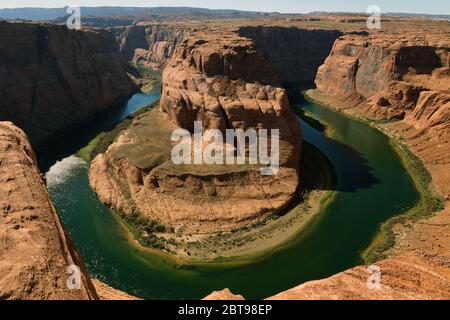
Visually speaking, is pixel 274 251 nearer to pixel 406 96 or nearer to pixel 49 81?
pixel 406 96

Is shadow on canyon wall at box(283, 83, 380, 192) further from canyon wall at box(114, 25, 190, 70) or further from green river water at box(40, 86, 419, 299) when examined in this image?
canyon wall at box(114, 25, 190, 70)

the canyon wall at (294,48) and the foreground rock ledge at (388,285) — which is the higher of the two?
the canyon wall at (294,48)

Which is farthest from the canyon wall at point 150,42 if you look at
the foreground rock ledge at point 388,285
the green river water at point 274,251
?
the foreground rock ledge at point 388,285

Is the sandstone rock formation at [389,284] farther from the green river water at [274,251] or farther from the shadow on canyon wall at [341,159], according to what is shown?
the shadow on canyon wall at [341,159]

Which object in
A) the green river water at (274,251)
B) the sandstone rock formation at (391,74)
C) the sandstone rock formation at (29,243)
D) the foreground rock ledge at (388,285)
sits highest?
the sandstone rock formation at (391,74)

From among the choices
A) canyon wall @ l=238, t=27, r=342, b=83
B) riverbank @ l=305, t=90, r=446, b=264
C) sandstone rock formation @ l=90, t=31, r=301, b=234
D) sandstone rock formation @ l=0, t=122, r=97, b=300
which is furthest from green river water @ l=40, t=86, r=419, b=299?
canyon wall @ l=238, t=27, r=342, b=83

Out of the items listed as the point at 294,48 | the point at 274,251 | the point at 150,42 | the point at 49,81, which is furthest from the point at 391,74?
the point at 150,42
